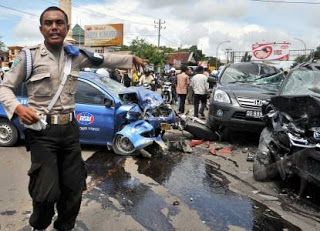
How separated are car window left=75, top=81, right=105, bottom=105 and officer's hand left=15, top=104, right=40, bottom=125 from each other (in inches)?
177

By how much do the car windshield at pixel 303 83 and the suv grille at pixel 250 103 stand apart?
1359mm

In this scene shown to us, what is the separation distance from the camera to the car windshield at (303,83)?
5718 millimetres

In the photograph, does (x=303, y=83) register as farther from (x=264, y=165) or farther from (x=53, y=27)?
(x=53, y=27)

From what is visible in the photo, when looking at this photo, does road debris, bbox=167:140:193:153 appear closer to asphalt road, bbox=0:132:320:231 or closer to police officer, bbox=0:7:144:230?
asphalt road, bbox=0:132:320:231

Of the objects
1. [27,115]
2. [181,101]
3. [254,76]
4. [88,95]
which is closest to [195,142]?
[254,76]

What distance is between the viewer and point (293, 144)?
186 inches

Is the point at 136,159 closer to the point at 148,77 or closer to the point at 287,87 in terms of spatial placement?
the point at 287,87

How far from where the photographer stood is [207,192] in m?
5.16

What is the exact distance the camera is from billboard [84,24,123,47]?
170 ft

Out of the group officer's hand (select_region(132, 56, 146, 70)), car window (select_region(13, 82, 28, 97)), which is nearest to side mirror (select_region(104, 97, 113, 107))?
car window (select_region(13, 82, 28, 97))

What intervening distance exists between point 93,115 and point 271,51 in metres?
29.5

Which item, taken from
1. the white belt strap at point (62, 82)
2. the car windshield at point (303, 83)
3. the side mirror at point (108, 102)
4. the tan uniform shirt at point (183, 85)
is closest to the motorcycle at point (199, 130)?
the side mirror at point (108, 102)

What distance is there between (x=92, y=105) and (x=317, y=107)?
4.07 meters

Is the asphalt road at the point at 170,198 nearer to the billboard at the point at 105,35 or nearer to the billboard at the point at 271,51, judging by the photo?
the billboard at the point at 271,51
